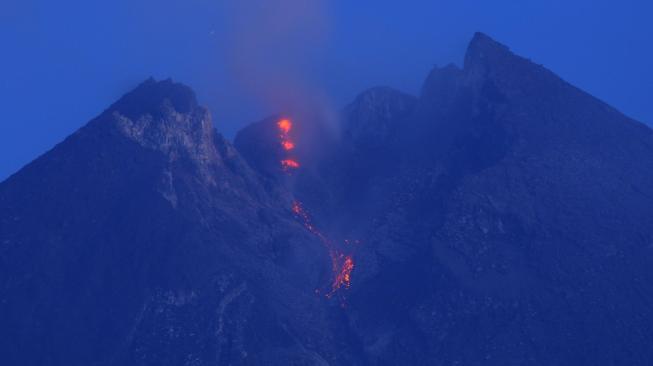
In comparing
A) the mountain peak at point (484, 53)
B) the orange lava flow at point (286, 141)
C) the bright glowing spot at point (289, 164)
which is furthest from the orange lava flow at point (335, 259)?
the mountain peak at point (484, 53)

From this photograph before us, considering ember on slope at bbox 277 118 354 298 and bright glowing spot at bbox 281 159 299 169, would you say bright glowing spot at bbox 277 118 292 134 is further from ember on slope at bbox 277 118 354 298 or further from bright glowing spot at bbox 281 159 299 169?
bright glowing spot at bbox 281 159 299 169

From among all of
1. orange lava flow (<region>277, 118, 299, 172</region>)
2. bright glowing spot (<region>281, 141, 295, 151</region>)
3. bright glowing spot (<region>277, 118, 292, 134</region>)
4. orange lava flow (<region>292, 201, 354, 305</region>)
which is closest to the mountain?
orange lava flow (<region>292, 201, 354, 305</region>)

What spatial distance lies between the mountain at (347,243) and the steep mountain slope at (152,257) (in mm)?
134

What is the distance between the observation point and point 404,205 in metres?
65.5

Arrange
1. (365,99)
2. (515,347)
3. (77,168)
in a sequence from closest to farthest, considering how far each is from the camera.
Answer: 1. (515,347)
2. (77,168)
3. (365,99)

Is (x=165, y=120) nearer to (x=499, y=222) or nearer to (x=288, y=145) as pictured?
(x=288, y=145)

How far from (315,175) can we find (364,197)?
5265mm

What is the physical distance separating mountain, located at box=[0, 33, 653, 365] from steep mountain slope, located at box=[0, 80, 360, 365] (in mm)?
134

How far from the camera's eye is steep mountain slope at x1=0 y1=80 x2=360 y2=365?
50156 millimetres

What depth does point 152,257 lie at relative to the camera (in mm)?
54906

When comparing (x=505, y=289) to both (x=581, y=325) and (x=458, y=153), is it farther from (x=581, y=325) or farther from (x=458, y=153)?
(x=458, y=153)

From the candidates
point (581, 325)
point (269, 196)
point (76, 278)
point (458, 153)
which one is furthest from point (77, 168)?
point (581, 325)

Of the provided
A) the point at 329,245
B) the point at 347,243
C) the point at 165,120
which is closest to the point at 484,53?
the point at 347,243

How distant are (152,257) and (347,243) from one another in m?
16.2
